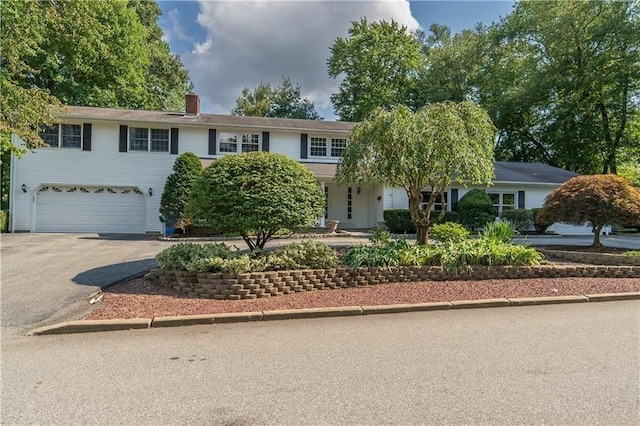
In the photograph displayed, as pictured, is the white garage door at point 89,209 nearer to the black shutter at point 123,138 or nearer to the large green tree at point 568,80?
the black shutter at point 123,138

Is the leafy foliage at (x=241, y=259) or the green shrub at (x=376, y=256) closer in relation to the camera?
the leafy foliage at (x=241, y=259)

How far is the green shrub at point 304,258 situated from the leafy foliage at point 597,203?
23.9 ft

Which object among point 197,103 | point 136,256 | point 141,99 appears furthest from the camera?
point 141,99

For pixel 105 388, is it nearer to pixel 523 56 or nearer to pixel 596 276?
pixel 596 276

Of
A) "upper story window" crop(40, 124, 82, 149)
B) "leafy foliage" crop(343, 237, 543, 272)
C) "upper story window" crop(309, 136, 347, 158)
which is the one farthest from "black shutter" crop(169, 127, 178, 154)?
"leafy foliage" crop(343, 237, 543, 272)

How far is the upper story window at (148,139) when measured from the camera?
60.8 ft

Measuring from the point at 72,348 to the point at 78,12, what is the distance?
45.2 ft

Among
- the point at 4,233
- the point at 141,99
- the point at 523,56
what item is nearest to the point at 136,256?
the point at 4,233

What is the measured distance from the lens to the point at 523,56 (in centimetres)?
3167

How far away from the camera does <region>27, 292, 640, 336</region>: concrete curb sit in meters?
5.32

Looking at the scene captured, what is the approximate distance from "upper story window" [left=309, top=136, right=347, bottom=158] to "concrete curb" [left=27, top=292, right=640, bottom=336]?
15.0m

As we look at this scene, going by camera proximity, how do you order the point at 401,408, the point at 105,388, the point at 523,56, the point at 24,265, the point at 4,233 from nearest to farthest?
the point at 401,408, the point at 105,388, the point at 24,265, the point at 4,233, the point at 523,56

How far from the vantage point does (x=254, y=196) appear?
24.7 ft

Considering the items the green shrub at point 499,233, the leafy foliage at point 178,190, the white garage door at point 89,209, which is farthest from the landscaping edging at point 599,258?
the white garage door at point 89,209
